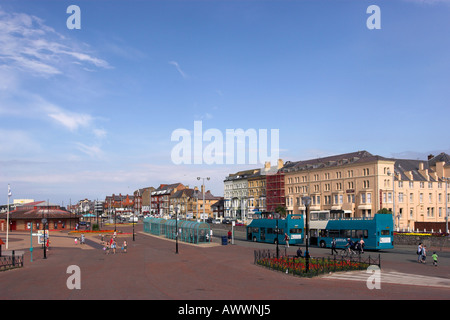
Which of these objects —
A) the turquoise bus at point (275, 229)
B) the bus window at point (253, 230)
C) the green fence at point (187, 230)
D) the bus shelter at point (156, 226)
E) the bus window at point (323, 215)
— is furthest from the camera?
the bus shelter at point (156, 226)

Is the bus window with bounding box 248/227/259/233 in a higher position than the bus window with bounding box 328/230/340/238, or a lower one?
lower

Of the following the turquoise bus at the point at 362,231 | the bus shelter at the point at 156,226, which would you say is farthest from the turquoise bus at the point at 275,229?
the bus shelter at the point at 156,226

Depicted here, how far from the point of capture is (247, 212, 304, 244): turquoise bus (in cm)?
4641

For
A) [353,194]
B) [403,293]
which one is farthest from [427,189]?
[403,293]

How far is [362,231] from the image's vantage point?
3928 cm

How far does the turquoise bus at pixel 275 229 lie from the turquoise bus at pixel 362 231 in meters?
2.90

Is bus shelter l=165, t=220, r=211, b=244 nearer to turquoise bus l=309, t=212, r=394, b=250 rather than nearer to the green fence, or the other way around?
the green fence

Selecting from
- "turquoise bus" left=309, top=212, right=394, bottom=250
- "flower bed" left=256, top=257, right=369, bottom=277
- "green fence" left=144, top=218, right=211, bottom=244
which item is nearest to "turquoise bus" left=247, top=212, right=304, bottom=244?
"turquoise bus" left=309, top=212, right=394, bottom=250

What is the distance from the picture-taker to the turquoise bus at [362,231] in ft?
125

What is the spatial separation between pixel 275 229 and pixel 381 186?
33.7m

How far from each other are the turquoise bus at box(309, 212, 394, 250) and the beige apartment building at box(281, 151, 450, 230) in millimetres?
25930

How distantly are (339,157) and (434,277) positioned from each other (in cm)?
6728
